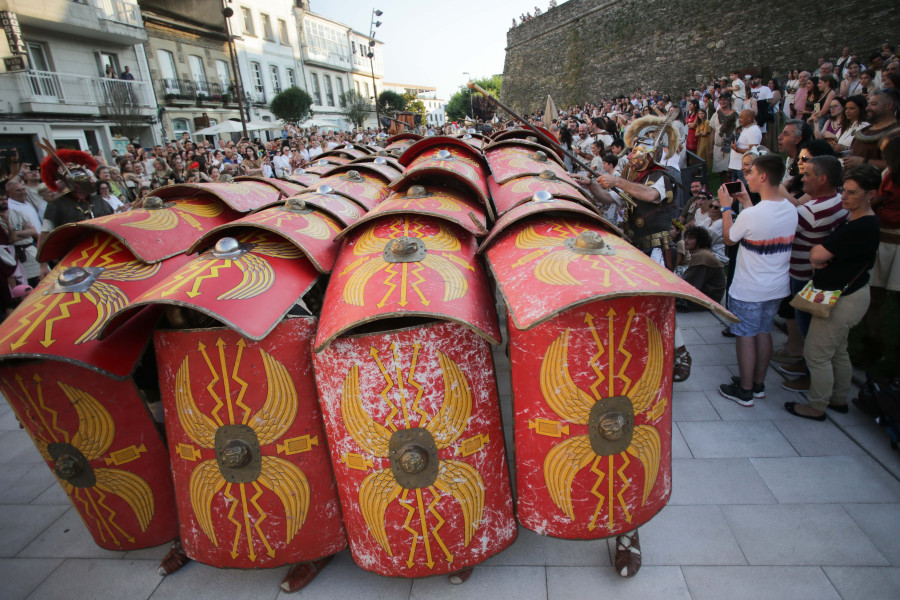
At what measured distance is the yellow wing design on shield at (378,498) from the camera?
2.06 metres

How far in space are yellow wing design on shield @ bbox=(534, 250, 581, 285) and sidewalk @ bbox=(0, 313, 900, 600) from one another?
1.53m

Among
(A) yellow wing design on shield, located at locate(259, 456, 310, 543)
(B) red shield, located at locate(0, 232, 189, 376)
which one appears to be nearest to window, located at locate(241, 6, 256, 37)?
(B) red shield, located at locate(0, 232, 189, 376)

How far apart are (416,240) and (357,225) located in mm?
426

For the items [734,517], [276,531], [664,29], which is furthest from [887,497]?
[664,29]

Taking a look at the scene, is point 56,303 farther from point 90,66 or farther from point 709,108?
point 90,66

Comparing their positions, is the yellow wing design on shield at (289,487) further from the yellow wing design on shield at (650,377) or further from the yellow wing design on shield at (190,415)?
the yellow wing design on shield at (650,377)

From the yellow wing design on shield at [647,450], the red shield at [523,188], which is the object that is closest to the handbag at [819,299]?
the red shield at [523,188]

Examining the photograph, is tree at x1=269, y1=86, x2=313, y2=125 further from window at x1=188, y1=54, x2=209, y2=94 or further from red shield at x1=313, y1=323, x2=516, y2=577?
red shield at x1=313, y1=323, x2=516, y2=577

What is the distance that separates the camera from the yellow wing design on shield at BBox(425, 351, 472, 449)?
2.02 metres

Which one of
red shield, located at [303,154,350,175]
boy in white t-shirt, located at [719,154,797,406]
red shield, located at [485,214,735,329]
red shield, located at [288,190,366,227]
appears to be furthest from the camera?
red shield, located at [303,154,350,175]

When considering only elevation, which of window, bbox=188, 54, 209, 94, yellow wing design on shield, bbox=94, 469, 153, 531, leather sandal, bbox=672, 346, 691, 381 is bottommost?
leather sandal, bbox=672, 346, 691, 381

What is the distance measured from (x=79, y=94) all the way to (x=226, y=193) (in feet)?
60.4

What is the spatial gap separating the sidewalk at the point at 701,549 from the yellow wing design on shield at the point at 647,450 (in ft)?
1.88

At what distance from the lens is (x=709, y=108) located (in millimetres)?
10758
